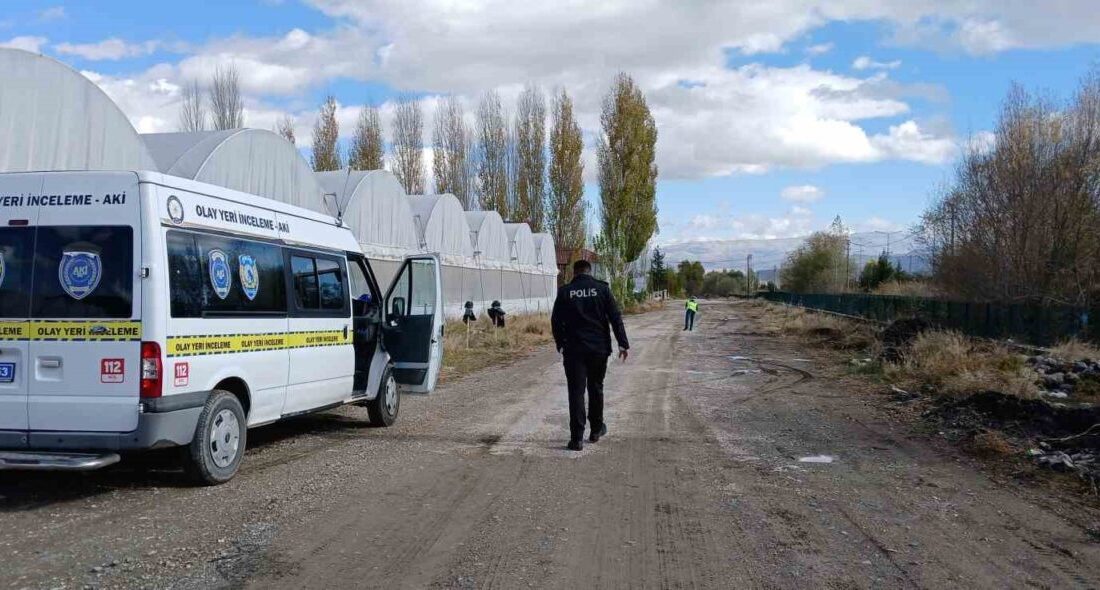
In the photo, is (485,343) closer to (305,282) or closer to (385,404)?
(385,404)

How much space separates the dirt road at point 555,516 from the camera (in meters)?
4.70

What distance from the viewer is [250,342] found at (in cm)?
702

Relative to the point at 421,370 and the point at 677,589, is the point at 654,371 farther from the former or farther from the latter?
the point at 677,589

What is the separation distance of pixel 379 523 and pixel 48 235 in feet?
10.3

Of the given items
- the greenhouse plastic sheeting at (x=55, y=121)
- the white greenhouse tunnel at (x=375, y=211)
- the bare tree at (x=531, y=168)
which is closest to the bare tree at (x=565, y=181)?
the bare tree at (x=531, y=168)

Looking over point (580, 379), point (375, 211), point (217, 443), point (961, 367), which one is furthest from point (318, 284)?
point (375, 211)

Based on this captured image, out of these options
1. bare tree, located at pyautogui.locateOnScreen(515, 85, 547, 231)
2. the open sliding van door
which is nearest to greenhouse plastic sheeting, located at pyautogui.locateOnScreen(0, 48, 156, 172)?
the open sliding van door

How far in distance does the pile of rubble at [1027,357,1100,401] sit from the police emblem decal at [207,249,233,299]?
10044mm

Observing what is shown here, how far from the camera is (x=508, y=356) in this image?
20469 mm

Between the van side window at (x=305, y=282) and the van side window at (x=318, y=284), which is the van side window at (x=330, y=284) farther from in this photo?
the van side window at (x=305, y=282)

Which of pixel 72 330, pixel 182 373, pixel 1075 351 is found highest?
pixel 72 330

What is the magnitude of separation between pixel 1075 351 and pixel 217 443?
1354 cm

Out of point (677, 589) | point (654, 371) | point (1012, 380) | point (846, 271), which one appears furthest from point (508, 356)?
point (846, 271)

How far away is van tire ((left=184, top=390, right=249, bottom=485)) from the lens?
636 centimetres
